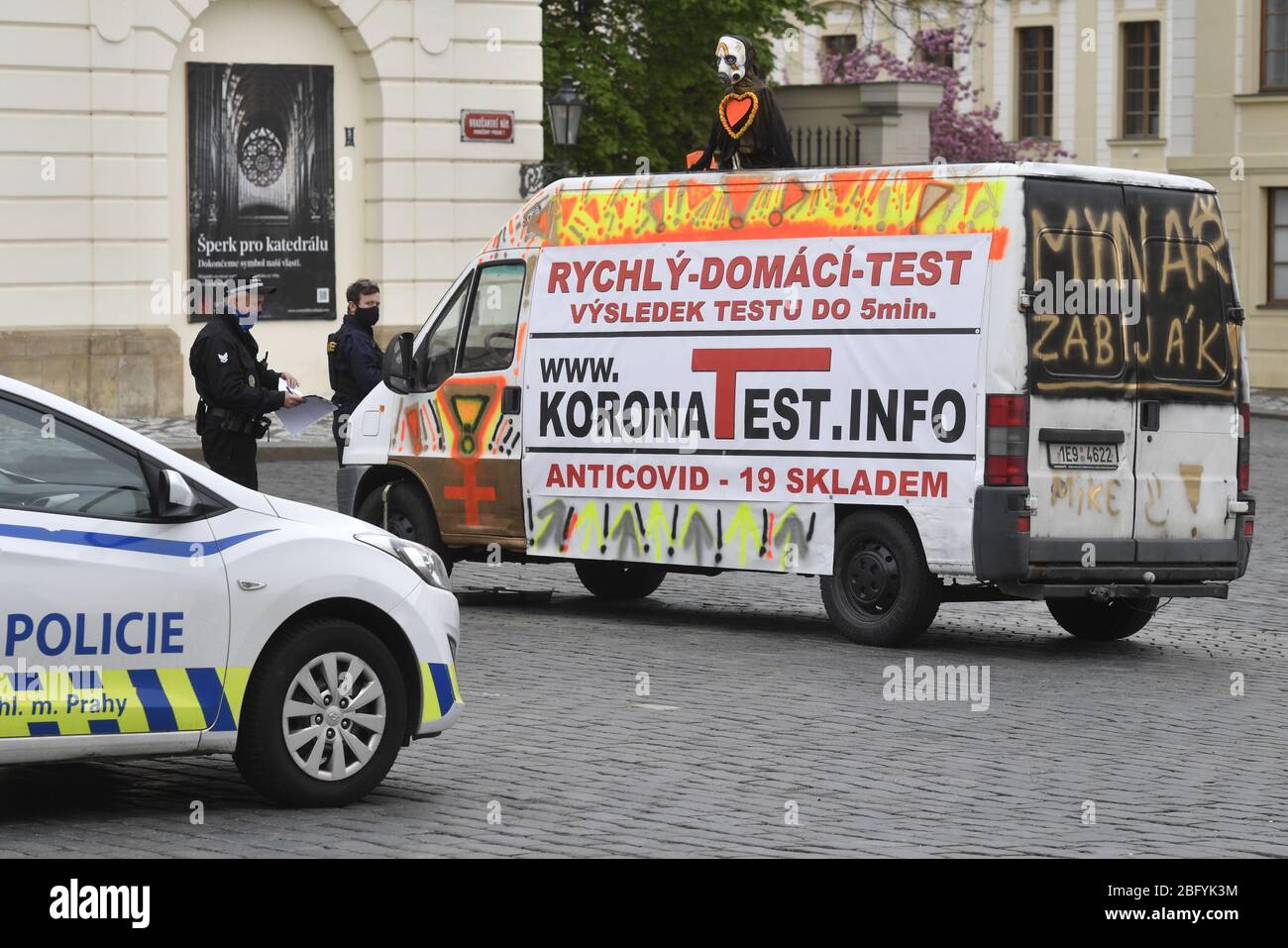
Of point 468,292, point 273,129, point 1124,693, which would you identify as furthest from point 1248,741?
point 273,129

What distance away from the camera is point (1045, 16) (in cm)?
5091

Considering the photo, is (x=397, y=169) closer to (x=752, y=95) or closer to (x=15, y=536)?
(x=752, y=95)

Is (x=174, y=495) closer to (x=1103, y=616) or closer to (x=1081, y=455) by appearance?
(x=1081, y=455)

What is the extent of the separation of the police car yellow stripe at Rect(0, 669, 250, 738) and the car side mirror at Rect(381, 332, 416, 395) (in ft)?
22.2

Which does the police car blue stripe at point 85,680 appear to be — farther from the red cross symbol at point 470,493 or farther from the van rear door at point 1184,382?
the red cross symbol at point 470,493

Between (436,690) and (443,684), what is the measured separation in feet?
0.14

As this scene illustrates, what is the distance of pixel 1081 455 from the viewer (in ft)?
41.0

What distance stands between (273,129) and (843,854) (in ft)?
74.1

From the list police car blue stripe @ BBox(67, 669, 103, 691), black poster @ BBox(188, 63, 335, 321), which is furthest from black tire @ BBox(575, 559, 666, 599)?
black poster @ BBox(188, 63, 335, 321)

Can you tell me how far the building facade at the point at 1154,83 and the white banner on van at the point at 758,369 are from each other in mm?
26047

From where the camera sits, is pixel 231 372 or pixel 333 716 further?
pixel 231 372

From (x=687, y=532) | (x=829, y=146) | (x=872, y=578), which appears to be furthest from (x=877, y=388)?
(x=829, y=146)

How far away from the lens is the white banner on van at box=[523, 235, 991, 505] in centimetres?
1247
